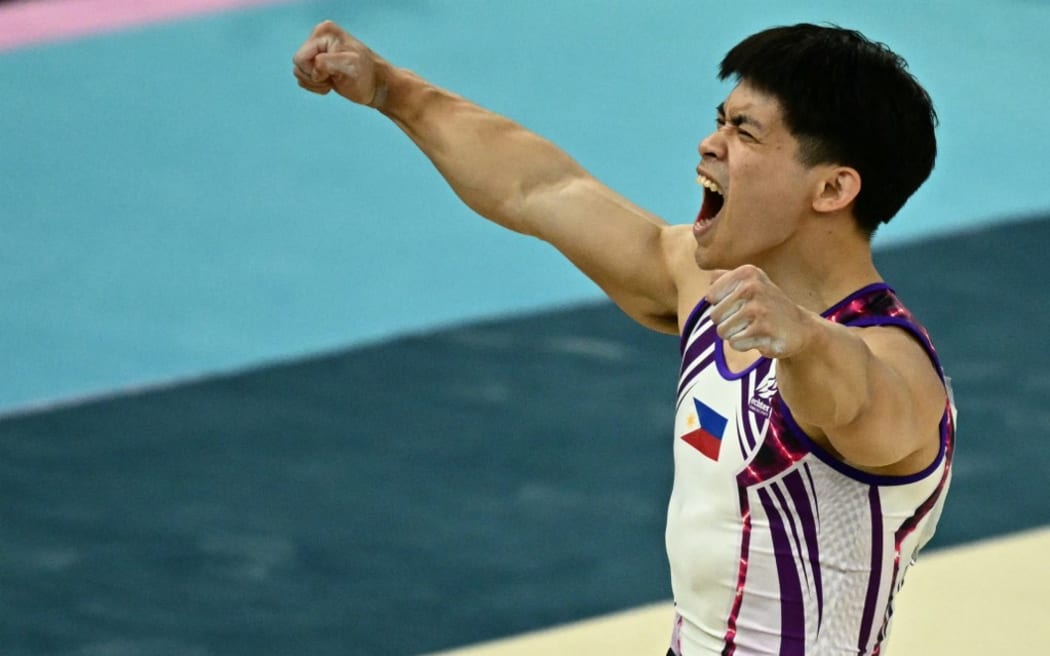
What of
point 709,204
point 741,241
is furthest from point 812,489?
point 709,204

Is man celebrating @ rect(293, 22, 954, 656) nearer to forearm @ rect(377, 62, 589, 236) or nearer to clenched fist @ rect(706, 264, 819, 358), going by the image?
clenched fist @ rect(706, 264, 819, 358)

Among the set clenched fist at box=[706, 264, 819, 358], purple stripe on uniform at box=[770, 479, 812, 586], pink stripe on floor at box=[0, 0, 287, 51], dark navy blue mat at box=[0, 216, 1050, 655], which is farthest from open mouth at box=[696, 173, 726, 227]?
pink stripe on floor at box=[0, 0, 287, 51]

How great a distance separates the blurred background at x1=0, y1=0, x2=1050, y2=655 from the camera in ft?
18.8

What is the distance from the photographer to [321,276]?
7941mm

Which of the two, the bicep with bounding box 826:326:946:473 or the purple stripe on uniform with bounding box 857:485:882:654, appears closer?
the bicep with bounding box 826:326:946:473

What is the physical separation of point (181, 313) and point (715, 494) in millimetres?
4614

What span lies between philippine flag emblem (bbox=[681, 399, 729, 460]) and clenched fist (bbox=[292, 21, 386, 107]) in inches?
36.8

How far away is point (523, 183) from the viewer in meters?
3.88

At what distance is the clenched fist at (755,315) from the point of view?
270 centimetres

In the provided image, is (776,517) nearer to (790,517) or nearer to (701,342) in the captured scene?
(790,517)

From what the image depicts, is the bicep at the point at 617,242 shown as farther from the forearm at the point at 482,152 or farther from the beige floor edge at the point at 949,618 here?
the beige floor edge at the point at 949,618

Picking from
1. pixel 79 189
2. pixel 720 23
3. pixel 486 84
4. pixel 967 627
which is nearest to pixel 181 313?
pixel 79 189

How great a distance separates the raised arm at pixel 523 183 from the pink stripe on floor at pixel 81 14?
699 cm

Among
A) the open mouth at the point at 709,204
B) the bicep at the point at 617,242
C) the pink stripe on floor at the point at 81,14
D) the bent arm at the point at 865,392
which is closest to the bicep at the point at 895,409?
the bent arm at the point at 865,392
